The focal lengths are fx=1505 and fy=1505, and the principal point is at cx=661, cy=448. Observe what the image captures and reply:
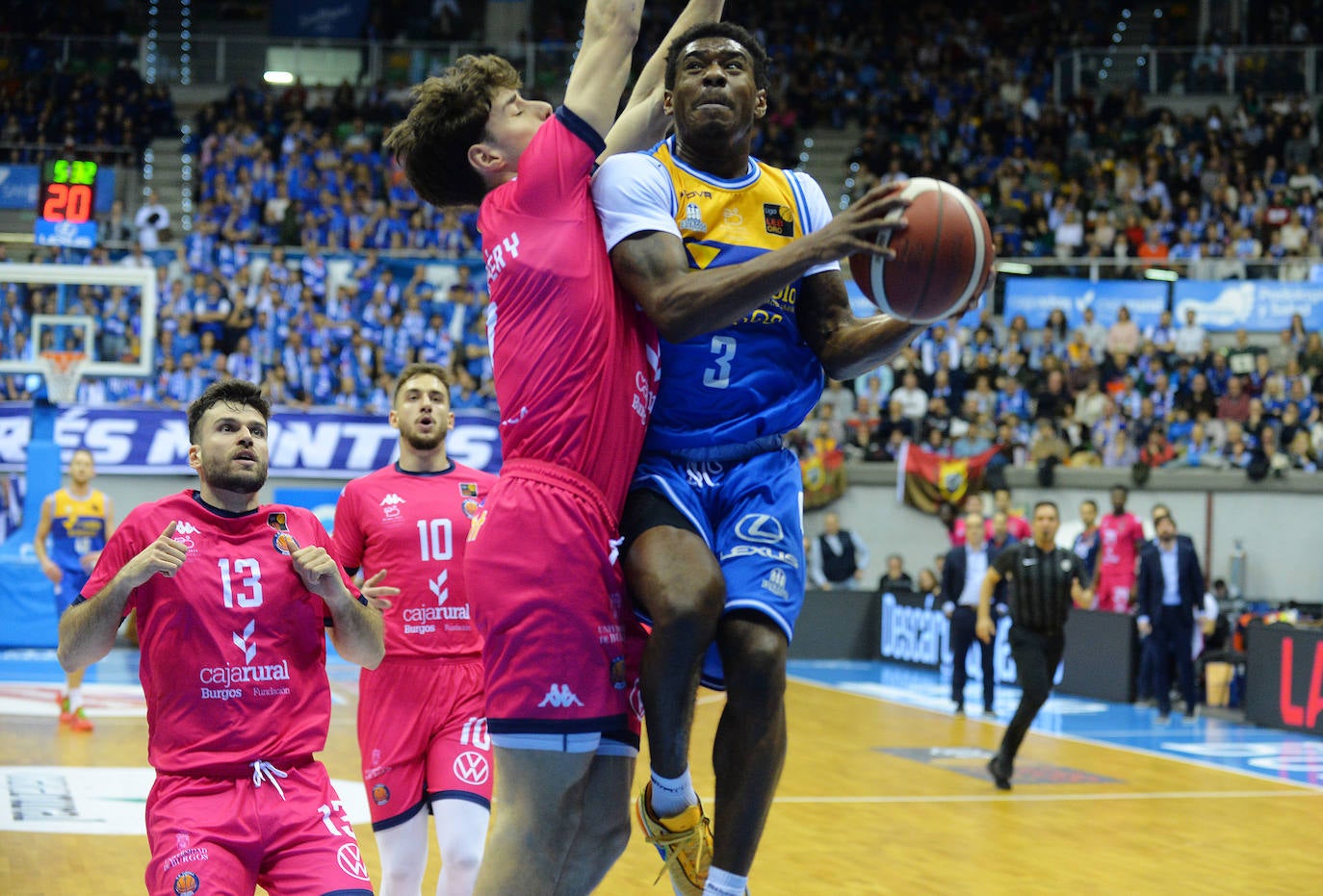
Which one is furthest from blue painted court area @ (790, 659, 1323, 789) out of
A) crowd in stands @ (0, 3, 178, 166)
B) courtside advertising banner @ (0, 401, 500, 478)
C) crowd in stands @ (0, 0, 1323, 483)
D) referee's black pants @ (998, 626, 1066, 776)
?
crowd in stands @ (0, 3, 178, 166)

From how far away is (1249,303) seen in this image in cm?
2216

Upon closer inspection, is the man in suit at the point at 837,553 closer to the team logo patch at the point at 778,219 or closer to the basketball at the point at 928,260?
the team logo patch at the point at 778,219

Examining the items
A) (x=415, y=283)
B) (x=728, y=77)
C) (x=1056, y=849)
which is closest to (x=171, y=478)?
(x=415, y=283)

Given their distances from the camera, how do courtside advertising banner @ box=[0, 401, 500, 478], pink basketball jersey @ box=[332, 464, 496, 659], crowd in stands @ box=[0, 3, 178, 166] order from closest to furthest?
pink basketball jersey @ box=[332, 464, 496, 659], courtside advertising banner @ box=[0, 401, 500, 478], crowd in stands @ box=[0, 3, 178, 166]

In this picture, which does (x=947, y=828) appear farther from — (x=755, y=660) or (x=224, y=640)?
(x=755, y=660)

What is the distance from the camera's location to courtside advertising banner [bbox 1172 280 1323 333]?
21781 millimetres

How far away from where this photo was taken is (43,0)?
30.5 meters

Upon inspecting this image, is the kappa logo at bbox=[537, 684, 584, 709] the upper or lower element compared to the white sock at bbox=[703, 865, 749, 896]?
upper

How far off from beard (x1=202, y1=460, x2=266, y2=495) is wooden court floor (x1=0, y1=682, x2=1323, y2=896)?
3.38 metres

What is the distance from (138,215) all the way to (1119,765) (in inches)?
657

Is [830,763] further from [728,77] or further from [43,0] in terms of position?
[43,0]

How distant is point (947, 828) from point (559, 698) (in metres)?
6.89

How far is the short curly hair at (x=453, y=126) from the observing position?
3.88 metres

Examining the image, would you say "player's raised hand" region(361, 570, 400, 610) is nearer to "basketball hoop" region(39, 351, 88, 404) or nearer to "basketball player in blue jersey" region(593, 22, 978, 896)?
"basketball player in blue jersey" region(593, 22, 978, 896)
